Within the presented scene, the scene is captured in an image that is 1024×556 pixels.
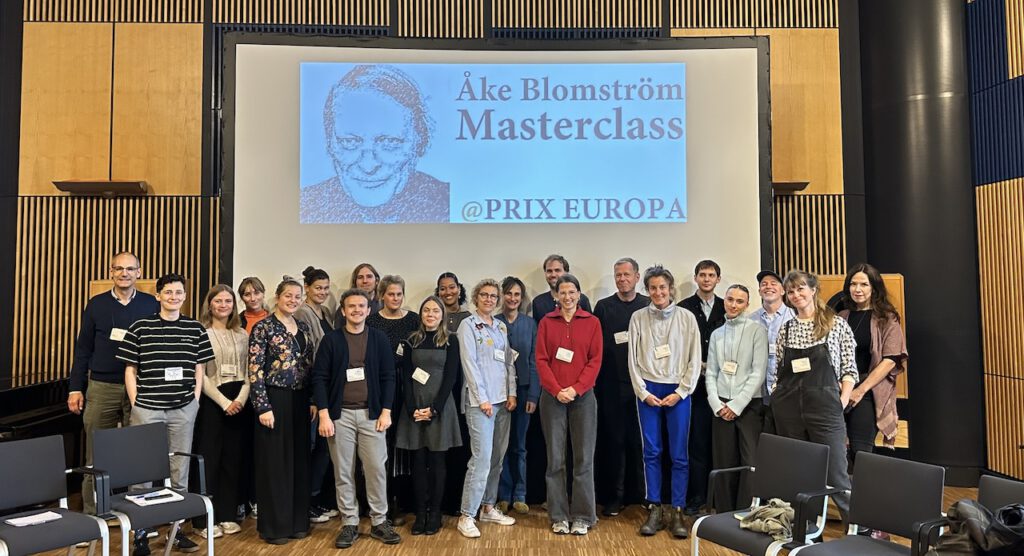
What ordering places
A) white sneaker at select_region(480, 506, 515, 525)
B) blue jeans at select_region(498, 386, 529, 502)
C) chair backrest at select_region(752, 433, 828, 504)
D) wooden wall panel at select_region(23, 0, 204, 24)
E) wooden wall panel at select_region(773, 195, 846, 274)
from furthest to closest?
wooden wall panel at select_region(773, 195, 846, 274), wooden wall panel at select_region(23, 0, 204, 24), blue jeans at select_region(498, 386, 529, 502), white sneaker at select_region(480, 506, 515, 525), chair backrest at select_region(752, 433, 828, 504)

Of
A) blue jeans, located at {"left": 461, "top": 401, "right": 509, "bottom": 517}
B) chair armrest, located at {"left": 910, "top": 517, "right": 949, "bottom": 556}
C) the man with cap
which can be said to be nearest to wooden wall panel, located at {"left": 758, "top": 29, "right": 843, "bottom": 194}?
the man with cap

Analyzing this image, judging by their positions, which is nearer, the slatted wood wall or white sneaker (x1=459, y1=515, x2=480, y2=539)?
white sneaker (x1=459, y1=515, x2=480, y2=539)

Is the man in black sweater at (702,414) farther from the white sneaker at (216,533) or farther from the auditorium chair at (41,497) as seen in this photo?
the auditorium chair at (41,497)

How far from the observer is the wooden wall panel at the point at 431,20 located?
6.36 metres

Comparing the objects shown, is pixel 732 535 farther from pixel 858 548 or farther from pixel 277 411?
pixel 277 411

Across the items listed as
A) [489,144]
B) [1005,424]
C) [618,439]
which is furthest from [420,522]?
[1005,424]

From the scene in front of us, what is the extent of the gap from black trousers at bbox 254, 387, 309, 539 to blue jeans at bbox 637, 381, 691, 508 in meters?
2.03

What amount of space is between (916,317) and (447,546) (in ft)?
13.7

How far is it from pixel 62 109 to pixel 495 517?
16.6ft

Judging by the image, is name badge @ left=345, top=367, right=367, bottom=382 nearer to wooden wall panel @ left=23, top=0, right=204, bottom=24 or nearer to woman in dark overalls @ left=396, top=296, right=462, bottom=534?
woman in dark overalls @ left=396, top=296, right=462, bottom=534

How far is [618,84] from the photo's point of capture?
559 centimetres

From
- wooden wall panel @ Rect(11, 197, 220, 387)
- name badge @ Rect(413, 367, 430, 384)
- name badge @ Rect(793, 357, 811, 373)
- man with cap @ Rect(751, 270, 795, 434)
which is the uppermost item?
wooden wall panel @ Rect(11, 197, 220, 387)

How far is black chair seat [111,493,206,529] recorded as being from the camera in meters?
3.18

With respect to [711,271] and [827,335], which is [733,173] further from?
[827,335]
